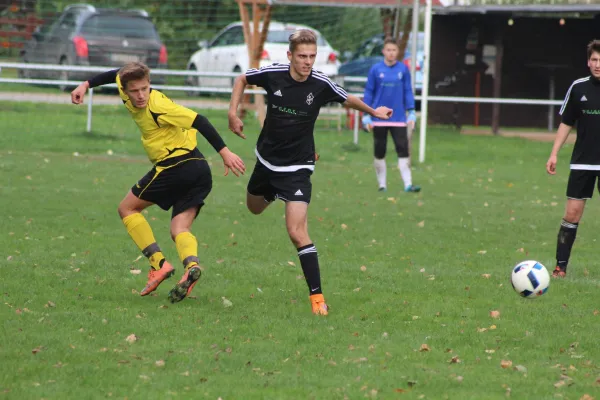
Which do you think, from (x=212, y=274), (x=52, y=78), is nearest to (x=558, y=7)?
(x=52, y=78)

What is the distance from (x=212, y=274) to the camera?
8438 millimetres

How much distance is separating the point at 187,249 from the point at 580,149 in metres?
3.56

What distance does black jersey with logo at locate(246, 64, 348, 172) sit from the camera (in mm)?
7320

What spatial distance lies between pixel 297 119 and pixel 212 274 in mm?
1786

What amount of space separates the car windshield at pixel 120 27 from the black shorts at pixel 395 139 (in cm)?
964

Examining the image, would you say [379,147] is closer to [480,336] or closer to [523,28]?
[480,336]

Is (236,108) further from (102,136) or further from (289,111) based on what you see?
(102,136)

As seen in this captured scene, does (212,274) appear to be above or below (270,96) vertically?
below

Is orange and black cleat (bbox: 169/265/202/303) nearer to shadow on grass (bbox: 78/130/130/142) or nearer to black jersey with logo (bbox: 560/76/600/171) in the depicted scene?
black jersey with logo (bbox: 560/76/600/171)

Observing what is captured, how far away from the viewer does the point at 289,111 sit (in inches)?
288

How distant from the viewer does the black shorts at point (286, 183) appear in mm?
7285

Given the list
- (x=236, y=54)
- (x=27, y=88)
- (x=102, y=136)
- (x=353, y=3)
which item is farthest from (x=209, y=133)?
(x=236, y=54)

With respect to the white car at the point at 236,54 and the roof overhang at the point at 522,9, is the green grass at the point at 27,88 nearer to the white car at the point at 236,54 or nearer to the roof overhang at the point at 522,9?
the white car at the point at 236,54

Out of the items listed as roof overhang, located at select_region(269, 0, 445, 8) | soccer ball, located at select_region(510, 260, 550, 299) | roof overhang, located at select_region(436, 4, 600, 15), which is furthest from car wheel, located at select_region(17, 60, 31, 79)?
soccer ball, located at select_region(510, 260, 550, 299)
